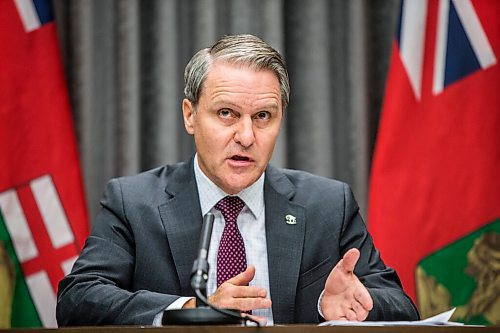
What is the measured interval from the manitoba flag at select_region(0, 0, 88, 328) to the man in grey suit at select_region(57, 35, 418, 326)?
2.49 ft

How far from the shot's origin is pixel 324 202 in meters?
2.62

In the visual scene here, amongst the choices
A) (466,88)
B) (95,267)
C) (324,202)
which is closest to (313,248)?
(324,202)

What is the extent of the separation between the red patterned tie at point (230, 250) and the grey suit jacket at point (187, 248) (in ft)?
0.27

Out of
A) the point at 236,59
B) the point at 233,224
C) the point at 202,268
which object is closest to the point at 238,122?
the point at 236,59

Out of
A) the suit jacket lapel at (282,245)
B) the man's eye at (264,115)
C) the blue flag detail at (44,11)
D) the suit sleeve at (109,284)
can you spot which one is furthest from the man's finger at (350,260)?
the blue flag detail at (44,11)

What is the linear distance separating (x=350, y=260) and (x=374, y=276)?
37 cm

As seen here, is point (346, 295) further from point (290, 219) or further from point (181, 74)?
point (181, 74)

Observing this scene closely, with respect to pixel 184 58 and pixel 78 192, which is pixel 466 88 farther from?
pixel 78 192

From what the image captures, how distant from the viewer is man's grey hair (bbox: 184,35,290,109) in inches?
97.0

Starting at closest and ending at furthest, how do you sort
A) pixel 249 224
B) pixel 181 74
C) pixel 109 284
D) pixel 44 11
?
1. pixel 109 284
2. pixel 249 224
3. pixel 44 11
4. pixel 181 74

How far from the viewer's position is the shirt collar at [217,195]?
2.53 metres

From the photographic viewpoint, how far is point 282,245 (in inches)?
97.7

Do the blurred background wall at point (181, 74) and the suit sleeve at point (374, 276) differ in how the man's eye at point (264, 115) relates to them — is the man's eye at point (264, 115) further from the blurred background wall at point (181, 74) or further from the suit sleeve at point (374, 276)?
the blurred background wall at point (181, 74)

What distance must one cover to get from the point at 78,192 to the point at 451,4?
1.66 m
